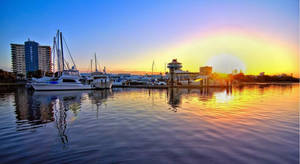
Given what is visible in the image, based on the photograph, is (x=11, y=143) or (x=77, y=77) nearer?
(x=11, y=143)

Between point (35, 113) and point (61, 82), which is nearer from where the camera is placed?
point (35, 113)

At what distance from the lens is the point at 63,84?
116 ft

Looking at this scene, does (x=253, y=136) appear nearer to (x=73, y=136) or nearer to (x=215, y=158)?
(x=215, y=158)

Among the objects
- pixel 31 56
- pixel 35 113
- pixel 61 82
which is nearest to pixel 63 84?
pixel 61 82

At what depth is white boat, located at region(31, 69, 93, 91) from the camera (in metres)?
34.3

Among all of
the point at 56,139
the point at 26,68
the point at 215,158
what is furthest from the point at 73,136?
the point at 26,68

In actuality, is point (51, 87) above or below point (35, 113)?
above

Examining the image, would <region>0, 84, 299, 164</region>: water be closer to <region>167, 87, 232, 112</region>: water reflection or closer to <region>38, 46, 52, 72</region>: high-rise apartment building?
<region>167, 87, 232, 112</region>: water reflection

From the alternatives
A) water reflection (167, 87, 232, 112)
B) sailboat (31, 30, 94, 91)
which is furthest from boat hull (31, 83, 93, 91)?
water reflection (167, 87, 232, 112)

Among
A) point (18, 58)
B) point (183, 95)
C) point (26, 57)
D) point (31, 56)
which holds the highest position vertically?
point (31, 56)

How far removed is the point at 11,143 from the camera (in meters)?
6.29

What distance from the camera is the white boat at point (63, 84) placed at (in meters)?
34.3

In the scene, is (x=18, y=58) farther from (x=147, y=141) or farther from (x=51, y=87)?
(x=147, y=141)

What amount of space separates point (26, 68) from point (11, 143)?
15309cm
